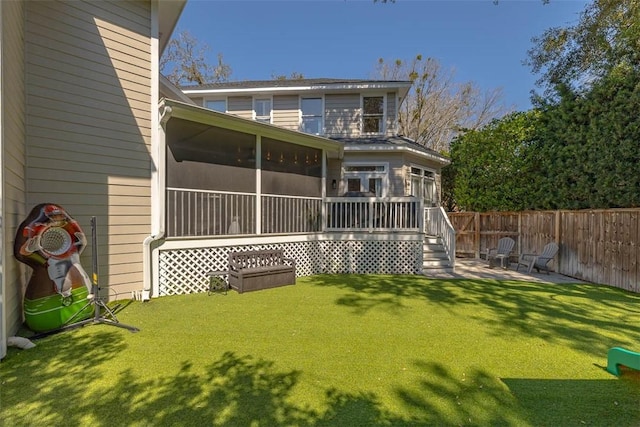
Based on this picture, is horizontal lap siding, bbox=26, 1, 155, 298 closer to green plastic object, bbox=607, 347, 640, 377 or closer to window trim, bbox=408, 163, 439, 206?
green plastic object, bbox=607, 347, 640, 377

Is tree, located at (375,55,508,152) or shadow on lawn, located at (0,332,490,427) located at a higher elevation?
tree, located at (375,55,508,152)

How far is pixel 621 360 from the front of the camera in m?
2.95

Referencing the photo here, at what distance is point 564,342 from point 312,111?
33.9 feet

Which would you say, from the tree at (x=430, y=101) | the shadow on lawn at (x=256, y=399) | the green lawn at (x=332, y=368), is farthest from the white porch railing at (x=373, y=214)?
the tree at (x=430, y=101)

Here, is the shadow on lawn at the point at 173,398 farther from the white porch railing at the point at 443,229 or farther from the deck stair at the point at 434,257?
the white porch railing at the point at 443,229

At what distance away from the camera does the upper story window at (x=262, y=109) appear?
12008 mm

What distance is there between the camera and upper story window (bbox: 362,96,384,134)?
11.6m

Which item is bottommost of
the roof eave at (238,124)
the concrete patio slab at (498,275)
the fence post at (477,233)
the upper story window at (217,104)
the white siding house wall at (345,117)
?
the concrete patio slab at (498,275)

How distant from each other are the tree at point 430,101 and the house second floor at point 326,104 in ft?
36.3

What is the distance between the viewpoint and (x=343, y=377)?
293 cm

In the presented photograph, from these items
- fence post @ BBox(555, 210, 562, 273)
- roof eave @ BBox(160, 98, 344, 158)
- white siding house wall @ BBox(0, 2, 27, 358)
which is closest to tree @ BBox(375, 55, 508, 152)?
fence post @ BBox(555, 210, 562, 273)

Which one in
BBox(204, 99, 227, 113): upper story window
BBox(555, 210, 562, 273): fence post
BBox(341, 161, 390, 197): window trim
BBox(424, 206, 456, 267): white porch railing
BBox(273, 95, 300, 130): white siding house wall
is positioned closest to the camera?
BBox(555, 210, 562, 273): fence post

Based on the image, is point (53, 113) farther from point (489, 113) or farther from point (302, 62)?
point (489, 113)

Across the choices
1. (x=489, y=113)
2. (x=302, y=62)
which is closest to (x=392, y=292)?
(x=302, y=62)
